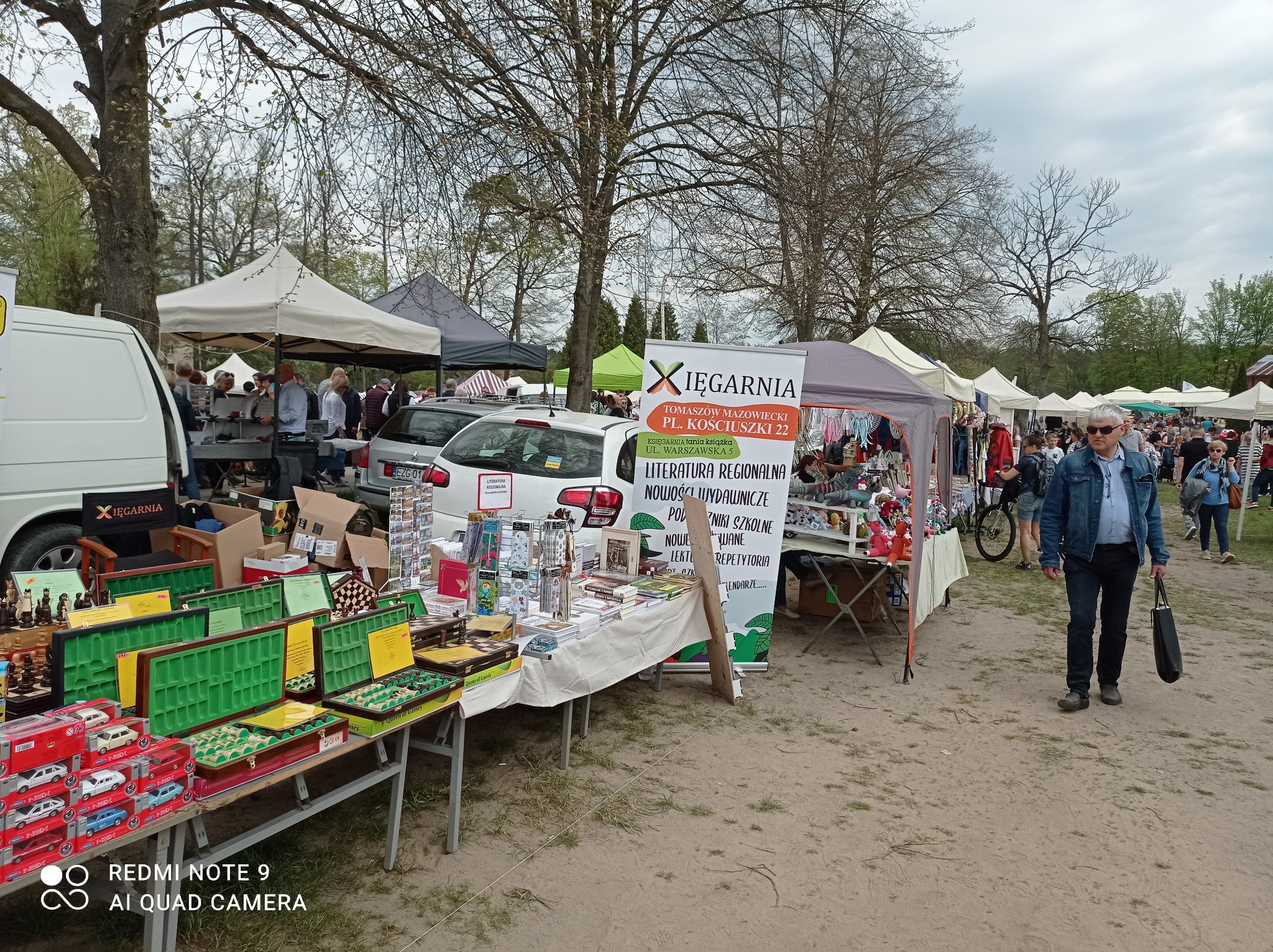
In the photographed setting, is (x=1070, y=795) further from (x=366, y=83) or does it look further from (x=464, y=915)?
(x=366, y=83)

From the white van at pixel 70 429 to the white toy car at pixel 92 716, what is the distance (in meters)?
3.28

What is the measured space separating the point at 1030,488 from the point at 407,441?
7230 mm

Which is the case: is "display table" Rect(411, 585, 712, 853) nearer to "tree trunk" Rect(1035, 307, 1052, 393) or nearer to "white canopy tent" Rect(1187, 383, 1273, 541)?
"white canopy tent" Rect(1187, 383, 1273, 541)

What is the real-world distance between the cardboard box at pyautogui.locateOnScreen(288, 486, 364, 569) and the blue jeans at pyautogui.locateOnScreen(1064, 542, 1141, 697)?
4266mm

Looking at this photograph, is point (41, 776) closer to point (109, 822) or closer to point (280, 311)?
point (109, 822)

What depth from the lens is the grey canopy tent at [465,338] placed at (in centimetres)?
1241

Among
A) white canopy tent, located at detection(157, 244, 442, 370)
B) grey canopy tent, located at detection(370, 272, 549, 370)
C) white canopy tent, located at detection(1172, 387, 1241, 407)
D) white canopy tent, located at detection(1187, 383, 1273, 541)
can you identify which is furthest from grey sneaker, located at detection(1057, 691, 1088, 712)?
white canopy tent, located at detection(1172, 387, 1241, 407)

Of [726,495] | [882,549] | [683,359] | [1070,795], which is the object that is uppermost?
[683,359]

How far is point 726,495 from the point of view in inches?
217

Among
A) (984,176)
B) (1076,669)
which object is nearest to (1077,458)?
(1076,669)

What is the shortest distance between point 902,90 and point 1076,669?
11.0 metres

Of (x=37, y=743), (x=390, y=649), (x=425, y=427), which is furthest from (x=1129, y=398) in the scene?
(x=37, y=743)

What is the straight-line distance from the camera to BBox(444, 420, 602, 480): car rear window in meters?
6.13

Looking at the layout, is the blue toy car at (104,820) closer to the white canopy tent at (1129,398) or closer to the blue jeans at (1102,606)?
the blue jeans at (1102,606)
